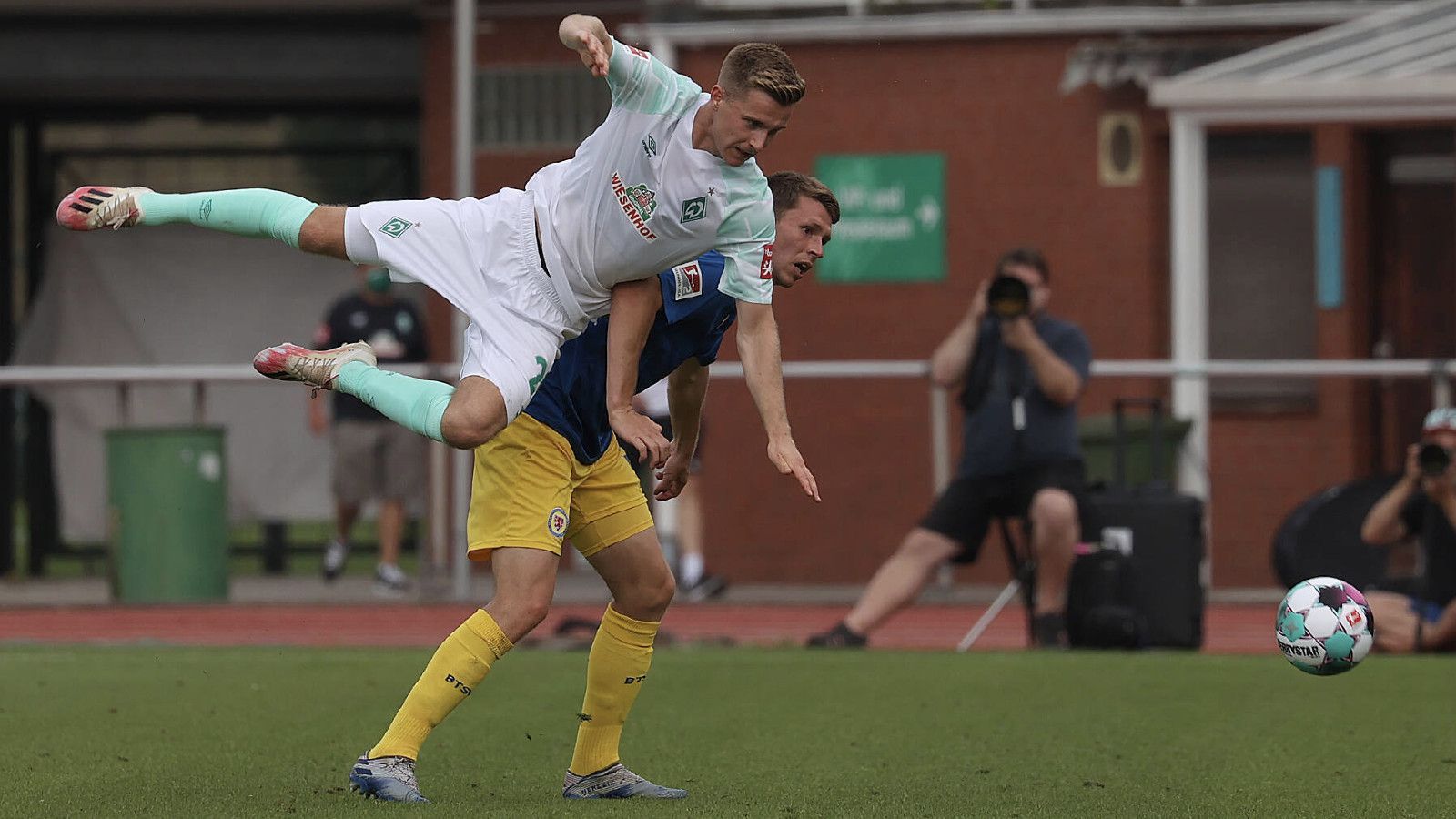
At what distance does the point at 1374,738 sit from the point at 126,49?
12774 mm

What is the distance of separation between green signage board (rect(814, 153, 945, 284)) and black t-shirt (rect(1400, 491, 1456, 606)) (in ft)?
18.7

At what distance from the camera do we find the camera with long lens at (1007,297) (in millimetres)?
10820

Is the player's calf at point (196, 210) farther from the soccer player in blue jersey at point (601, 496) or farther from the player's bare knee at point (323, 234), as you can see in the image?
the soccer player in blue jersey at point (601, 496)

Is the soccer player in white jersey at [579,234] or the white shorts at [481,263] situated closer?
the soccer player in white jersey at [579,234]

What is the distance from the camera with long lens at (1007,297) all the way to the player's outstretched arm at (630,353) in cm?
485

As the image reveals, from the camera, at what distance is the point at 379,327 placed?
14750 mm

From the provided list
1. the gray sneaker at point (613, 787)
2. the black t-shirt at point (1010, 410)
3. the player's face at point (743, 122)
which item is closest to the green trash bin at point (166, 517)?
the black t-shirt at point (1010, 410)

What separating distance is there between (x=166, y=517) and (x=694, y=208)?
8316 mm

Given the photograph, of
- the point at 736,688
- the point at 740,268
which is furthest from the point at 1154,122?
the point at 740,268

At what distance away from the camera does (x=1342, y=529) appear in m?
11.9

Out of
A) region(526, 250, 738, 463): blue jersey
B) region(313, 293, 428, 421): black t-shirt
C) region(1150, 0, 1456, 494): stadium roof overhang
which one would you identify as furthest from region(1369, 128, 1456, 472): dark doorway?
region(526, 250, 738, 463): blue jersey

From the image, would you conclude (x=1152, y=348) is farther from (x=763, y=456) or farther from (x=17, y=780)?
(x=17, y=780)

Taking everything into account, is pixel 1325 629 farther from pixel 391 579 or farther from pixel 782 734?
pixel 391 579

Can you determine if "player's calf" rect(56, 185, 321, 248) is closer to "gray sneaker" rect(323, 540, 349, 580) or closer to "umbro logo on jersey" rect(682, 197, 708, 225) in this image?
"umbro logo on jersey" rect(682, 197, 708, 225)
